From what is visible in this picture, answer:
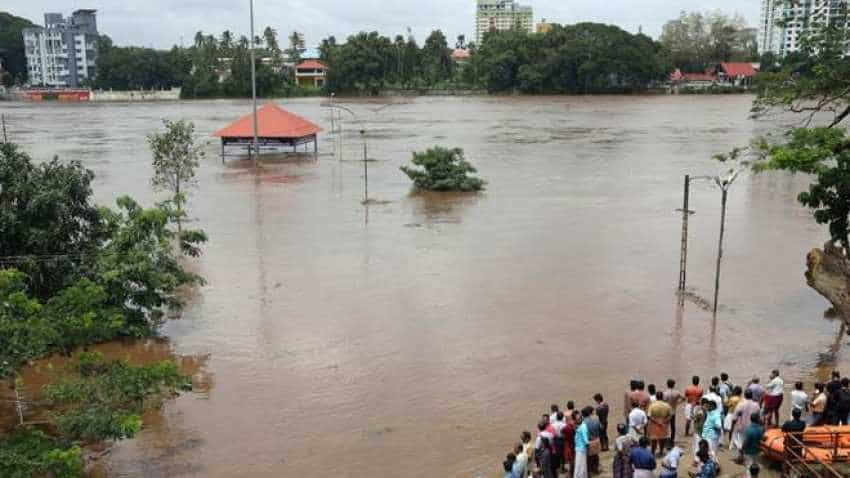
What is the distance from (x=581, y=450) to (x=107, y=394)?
5979mm

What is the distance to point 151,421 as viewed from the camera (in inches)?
529

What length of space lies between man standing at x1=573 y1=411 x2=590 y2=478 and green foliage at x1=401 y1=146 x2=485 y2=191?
83.7 ft

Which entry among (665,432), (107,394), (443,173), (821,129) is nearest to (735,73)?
(443,173)

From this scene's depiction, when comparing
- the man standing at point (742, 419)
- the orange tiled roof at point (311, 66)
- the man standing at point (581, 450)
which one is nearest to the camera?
the man standing at point (581, 450)

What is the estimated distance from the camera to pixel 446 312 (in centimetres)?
1853

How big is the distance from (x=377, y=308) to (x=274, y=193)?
1775cm

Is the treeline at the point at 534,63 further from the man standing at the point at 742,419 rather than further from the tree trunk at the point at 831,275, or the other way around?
the man standing at the point at 742,419

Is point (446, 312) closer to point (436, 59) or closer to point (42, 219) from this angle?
point (42, 219)

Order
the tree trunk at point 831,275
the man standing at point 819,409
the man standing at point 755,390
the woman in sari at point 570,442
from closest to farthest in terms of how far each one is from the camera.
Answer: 1. the woman in sari at point 570,442
2. the man standing at point 819,409
3. the man standing at point 755,390
4. the tree trunk at point 831,275

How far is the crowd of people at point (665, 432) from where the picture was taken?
9375 mm

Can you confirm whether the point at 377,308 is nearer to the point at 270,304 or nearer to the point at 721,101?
the point at 270,304

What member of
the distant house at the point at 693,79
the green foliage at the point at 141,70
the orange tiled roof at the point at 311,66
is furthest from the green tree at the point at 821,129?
the orange tiled roof at the point at 311,66

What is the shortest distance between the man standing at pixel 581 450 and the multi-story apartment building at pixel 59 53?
141585 millimetres

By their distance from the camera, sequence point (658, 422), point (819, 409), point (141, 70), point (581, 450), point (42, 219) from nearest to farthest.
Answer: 1. point (581, 450)
2. point (658, 422)
3. point (819, 409)
4. point (42, 219)
5. point (141, 70)
